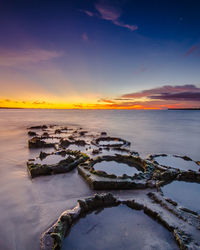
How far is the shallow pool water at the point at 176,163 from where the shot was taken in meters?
Answer: 18.3

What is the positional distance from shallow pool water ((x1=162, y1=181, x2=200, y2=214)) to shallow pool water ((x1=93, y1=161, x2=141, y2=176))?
11.9 feet

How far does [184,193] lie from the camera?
1207cm

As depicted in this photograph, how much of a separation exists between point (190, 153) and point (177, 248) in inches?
879

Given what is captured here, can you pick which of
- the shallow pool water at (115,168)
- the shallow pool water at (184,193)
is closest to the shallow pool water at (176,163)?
the shallow pool water at (115,168)

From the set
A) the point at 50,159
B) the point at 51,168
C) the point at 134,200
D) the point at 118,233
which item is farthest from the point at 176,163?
the point at 50,159

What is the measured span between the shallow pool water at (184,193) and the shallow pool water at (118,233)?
3.52 m

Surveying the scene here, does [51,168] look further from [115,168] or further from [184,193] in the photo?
[184,193]

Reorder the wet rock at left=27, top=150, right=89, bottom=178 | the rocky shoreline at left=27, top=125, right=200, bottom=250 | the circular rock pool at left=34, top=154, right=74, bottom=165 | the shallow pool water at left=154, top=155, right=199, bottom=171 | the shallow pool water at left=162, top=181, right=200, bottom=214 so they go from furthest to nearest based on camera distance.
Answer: the shallow pool water at left=154, top=155, right=199, bottom=171, the circular rock pool at left=34, top=154, right=74, bottom=165, the wet rock at left=27, top=150, right=89, bottom=178, the shallow pool water at left=162, top=181, right=200, bottom=214, the rocky shoreline at left=27, top=125, right=200, bottom=250

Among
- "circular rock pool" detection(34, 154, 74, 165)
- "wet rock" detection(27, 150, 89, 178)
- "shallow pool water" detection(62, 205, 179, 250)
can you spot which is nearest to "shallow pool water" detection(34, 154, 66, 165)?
"circular rock pool" detection(34, 154, 74, 165)

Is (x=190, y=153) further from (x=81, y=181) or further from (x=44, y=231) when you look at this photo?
(x=44, y=231)

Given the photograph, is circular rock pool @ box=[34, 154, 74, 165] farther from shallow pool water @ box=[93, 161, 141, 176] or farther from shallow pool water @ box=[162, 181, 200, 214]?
shallow pool water @ box=[162, 181, 200, 214]

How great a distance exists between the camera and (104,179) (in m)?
12.8

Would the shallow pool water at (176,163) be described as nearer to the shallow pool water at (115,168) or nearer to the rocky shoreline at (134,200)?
the rocky shoreline at (134,200)

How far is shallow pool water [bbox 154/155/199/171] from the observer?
18.3 m
